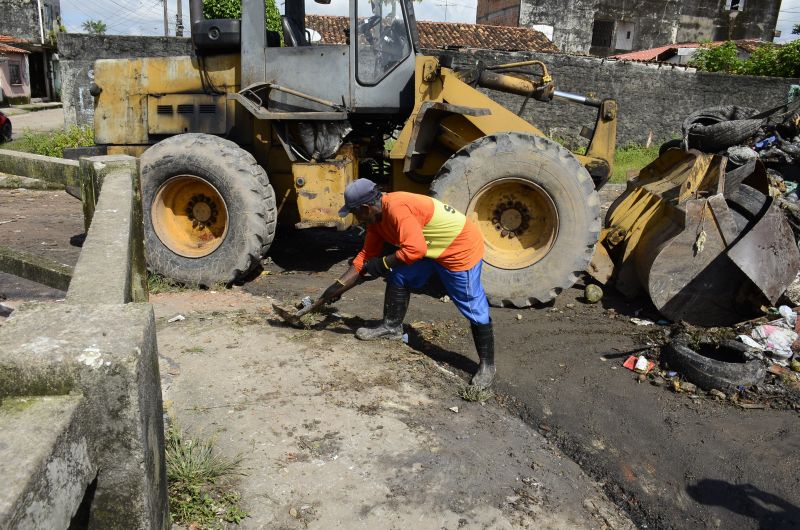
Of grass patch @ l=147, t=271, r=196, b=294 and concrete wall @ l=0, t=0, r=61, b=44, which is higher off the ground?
concrete wall @ l=0, t=0, r=61, b=44

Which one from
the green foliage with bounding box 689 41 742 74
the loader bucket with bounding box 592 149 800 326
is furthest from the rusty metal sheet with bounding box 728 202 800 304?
the green foliage with bounding box 689 41 742 74

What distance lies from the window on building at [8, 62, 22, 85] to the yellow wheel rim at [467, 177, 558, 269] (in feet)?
106

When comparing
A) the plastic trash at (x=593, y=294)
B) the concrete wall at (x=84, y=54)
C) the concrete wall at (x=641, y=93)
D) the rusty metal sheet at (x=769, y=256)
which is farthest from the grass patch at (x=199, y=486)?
the concrete wall at (x=641, y=93)

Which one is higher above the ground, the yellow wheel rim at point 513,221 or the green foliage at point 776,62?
the green foliage at point 776,62

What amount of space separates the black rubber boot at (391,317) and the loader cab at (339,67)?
6.07ft

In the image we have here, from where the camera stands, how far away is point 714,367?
13.2ft

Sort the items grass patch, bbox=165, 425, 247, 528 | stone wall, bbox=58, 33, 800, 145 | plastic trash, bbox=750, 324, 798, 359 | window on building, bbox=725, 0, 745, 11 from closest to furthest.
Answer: grass patch, bbox=165, 425, 247, 528, plastic trash, bbox=750, 324, 798, 359, stone wall, bbox=58, 33, 800, 145, window on building, bbox=725, 0, 745, 11

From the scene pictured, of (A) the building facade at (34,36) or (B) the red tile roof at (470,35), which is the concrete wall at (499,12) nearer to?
(B) the red tile roof at (470,35)

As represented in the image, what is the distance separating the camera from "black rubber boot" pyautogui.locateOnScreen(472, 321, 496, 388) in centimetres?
399

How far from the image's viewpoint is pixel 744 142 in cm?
778

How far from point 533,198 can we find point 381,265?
1852 mm

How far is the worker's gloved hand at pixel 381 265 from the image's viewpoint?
13.1ft

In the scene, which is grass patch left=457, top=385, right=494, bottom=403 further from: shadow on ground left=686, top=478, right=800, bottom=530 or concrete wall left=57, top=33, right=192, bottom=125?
concrete wall left=57, top=33, right=192, bottom=125

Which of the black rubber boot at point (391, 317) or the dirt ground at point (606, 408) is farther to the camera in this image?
the black rubber boot at point (391, 317)
